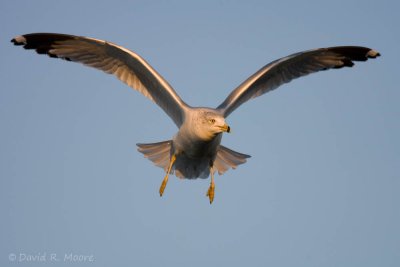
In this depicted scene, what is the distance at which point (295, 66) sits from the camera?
43.6ft

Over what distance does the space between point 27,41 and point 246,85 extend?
3.79m

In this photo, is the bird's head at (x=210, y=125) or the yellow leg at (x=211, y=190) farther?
the yellow leg at (x=211, y=190)

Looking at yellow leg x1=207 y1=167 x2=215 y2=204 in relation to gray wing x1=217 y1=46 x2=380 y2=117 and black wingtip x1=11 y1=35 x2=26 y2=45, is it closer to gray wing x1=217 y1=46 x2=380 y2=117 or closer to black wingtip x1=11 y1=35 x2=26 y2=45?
gray wing x1=217 y1=46 x2=380 y2=117

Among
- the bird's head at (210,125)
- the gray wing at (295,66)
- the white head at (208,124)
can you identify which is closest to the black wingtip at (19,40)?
the white head at (208,124)

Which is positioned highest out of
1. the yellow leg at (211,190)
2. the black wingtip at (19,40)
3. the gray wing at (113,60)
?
the black wingtip at (19,40)

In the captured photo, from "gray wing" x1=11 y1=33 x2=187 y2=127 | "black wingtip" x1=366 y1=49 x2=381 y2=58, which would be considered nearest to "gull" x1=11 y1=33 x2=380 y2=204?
"gray wing" x1=11 y1=33 x2=187 y2=127

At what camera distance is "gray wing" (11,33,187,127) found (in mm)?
11969

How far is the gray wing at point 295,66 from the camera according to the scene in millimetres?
12406

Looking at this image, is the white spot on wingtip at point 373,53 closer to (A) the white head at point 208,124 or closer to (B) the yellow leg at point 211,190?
(B) the yellow leg at point 211,190

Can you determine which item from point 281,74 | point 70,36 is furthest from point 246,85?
point 70,36

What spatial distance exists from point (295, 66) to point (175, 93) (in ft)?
8.77

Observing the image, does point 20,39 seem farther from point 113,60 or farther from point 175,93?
point 175,93

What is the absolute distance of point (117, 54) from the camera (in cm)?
1216

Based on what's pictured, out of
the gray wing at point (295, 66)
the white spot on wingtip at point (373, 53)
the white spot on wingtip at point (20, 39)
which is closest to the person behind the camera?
the white spot on wingtip at point (20, 39)
